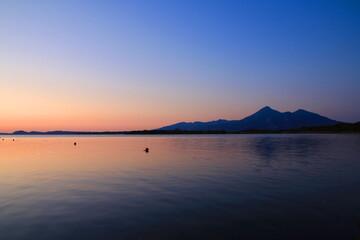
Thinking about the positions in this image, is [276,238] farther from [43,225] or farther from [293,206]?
[43,225]

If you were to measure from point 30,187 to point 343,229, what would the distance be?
68.7 ft

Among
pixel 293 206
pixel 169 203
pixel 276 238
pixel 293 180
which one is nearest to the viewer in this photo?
pixel 276 238

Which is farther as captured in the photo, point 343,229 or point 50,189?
point 50,189

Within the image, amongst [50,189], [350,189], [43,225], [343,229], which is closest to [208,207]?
[343,229]

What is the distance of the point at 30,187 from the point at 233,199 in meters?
15.9

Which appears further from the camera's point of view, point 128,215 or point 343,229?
point 128,215

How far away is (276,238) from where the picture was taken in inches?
374

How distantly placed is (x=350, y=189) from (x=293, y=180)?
415 cm

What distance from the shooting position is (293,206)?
13.5 meters

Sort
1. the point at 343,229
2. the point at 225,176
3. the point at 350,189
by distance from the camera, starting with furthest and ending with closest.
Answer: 1. the point at 225,176
2. the point at 350,189
3. the point at 343,229

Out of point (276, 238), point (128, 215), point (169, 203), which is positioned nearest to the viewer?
point (276, 238)

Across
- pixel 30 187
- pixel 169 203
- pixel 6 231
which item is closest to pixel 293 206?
pixel 169 203

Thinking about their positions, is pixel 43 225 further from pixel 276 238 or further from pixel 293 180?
pixel 293 180

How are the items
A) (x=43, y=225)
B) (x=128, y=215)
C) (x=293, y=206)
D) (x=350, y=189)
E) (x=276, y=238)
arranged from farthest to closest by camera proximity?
1. (x=350, y=189)
2. (x=293, y=206)
3. (x=128, y=215)
4. (x=43, y=225)
5. (x=276, y=238)
